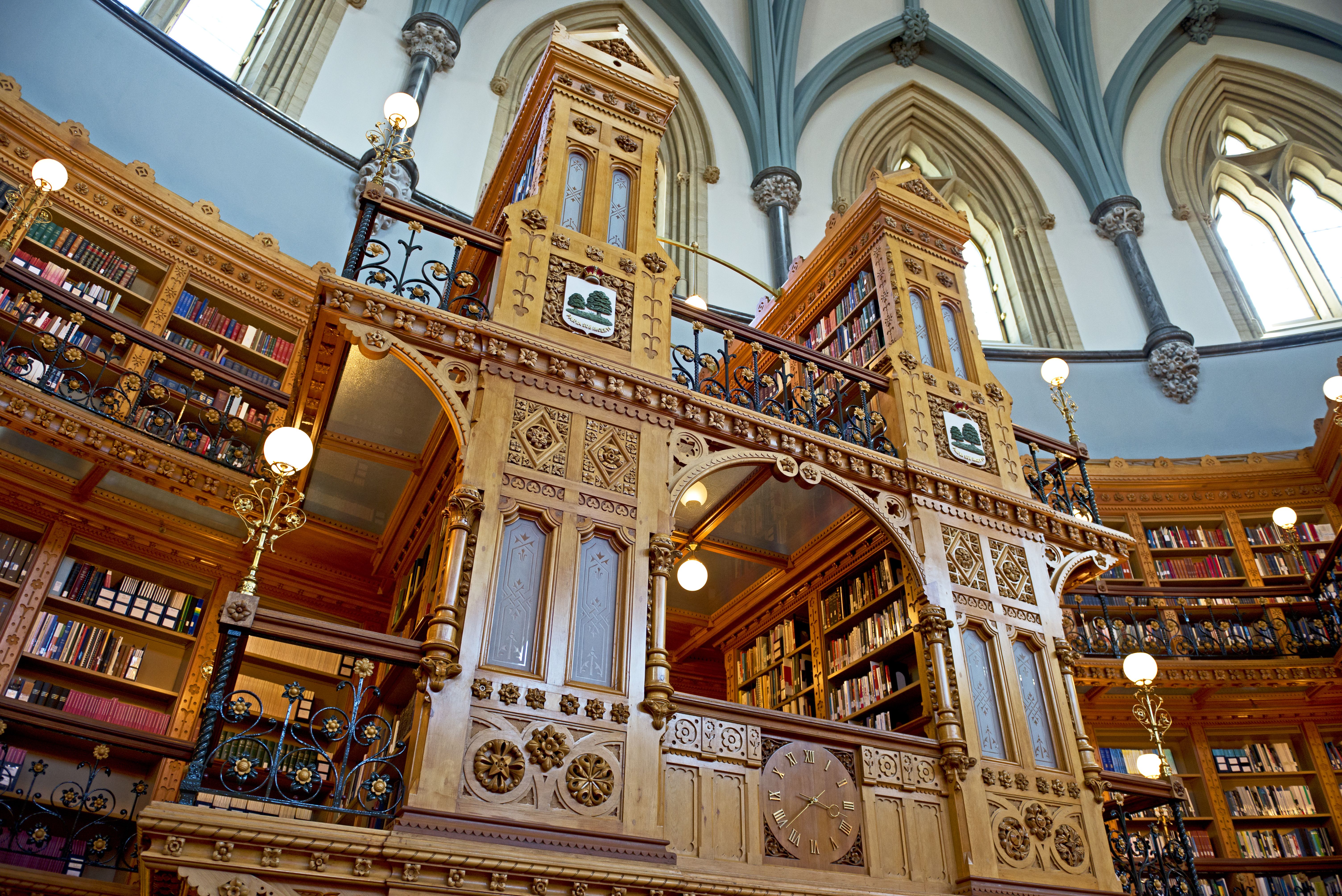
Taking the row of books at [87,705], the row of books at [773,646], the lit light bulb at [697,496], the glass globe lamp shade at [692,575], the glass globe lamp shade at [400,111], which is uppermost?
the glass globe lamp shade at [400,111]

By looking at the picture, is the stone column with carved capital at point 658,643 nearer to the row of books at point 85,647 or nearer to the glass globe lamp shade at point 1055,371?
the row of books at point 85,647

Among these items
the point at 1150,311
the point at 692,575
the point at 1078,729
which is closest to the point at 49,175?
the point at 692,575

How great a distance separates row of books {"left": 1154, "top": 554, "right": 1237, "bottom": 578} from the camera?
10.7 metres

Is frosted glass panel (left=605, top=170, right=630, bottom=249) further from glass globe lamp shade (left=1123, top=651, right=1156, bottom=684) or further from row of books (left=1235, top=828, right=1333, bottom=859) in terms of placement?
row of books (left=1235, top=828, right=1333, bottom=859)

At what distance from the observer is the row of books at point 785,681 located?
284 inches

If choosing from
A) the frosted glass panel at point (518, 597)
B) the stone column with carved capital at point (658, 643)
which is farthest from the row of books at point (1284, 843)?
the frosted glass panel at point (518, 597)

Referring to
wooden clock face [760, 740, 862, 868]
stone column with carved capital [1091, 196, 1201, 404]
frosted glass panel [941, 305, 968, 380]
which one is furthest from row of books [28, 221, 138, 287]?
stone column with carved capital [1091, 196, 1201, 404]

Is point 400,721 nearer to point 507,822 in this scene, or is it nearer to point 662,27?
point 507,822

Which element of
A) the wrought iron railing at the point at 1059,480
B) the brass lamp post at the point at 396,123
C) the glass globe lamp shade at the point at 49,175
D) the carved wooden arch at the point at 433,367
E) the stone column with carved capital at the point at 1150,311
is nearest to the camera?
the carved wooden arch at the point at 433,367

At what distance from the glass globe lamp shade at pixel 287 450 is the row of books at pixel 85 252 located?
4.57 meters

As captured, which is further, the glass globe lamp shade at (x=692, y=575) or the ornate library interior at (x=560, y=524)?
the glass globe lamp shade at (x=692, y=575)

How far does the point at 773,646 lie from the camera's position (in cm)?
766

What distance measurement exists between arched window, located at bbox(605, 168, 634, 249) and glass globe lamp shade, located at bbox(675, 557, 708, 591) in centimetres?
230

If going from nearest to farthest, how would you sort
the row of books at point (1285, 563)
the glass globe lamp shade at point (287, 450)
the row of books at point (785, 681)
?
the glass globe lamp shade at point (287, 450) < the row of books at point (785, 681) < the row of books at point (1285, 563)
